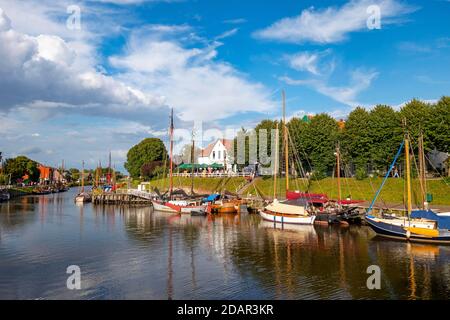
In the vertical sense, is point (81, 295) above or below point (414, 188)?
below

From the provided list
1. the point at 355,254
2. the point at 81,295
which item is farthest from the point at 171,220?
the point at 81,295

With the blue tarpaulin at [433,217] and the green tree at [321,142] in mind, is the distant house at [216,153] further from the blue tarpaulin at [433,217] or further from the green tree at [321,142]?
the blue tarpaulin at [433,217]

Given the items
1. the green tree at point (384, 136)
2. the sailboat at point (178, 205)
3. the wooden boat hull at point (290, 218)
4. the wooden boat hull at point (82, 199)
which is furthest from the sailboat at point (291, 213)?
the wooden boat hull at point (82, 199)

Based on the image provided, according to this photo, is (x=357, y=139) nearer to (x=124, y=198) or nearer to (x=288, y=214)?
(x=288, y=214)

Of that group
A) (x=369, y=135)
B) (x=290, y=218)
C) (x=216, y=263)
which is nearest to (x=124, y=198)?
(x=290, y=218)

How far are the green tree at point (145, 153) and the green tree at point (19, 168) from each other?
1519 inches

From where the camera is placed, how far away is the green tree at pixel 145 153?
139375 millimetres

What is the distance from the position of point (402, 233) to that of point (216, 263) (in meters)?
19.7
